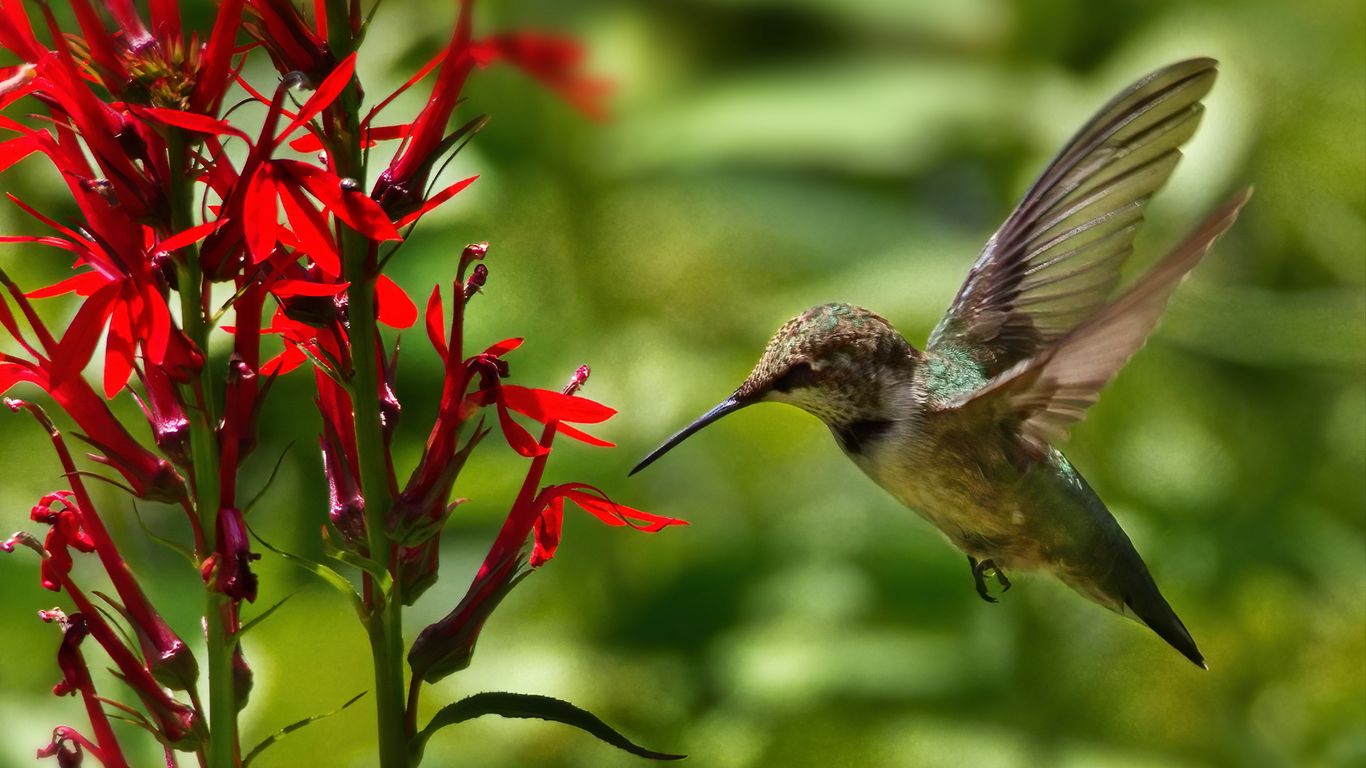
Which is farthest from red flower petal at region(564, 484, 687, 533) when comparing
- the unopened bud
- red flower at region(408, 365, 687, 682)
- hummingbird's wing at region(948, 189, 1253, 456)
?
hummingbird's wing at region(948, 189, 1253, 456)

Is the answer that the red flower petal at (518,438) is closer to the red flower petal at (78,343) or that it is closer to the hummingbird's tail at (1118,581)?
the red flower petal at (78,343)

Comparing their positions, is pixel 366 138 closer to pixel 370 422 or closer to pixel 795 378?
pixel 370 422

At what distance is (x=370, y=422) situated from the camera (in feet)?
2.30

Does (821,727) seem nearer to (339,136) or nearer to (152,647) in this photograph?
(152,647)

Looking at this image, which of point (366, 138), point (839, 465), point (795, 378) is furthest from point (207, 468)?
point (839, 465)

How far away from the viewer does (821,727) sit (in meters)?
1.60

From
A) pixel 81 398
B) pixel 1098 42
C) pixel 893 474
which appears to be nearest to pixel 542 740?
pixel 893 474

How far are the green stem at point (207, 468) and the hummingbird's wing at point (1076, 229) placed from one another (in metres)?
0.64

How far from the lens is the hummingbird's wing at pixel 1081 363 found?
0.90 meters

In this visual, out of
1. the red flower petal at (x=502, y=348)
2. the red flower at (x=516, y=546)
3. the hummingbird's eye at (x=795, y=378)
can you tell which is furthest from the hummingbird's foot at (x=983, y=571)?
the red flower petal at (x=502, y=348)

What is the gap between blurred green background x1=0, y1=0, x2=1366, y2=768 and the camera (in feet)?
5.22

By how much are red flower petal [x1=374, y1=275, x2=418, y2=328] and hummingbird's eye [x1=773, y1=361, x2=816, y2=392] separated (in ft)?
1.20

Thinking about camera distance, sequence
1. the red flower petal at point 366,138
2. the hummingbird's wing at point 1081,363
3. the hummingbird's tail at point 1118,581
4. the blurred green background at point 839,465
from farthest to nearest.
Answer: the blurred green background at point 839,465
the hummingbird's tail at point 1118,581
the hummingbird's wing at point 1081,363
the red flower petal at point 366,138

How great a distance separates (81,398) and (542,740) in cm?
88
